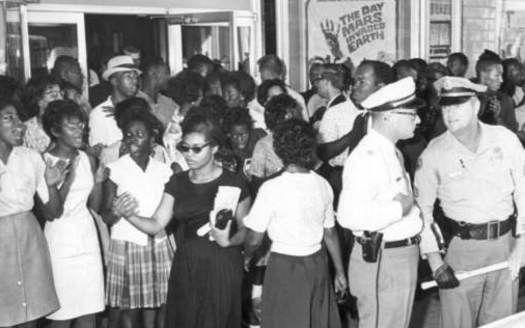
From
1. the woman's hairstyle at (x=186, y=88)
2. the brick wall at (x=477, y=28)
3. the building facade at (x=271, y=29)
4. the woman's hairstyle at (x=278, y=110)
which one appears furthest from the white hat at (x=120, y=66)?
the brick wall at (x=477, y=28)

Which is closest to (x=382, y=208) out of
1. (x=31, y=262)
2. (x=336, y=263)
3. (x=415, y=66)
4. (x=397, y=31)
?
(x=336, y=263)

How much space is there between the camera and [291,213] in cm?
443

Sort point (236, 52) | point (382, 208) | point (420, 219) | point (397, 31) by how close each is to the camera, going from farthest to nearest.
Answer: point (397, 31), point (236, 52), point (420, 219), point (382, 208)

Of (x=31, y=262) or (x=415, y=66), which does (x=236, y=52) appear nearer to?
(x=415, y=66)

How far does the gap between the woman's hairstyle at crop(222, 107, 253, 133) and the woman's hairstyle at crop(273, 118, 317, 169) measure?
135cm

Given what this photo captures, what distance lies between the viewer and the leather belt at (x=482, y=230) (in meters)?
4.63

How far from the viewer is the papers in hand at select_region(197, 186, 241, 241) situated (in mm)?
4543

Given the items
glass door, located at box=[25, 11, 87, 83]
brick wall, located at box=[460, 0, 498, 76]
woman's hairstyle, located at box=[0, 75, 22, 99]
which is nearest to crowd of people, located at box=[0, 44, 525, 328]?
woman's hairstyle, located at box=[0, 75, 22, 99]

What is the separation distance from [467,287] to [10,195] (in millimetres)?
2599

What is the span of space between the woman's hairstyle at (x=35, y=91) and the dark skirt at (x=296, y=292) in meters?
2.24

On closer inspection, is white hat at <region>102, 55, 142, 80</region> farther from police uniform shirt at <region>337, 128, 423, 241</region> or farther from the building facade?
police uniform shirt at <region>337, 128, 423, 241</region>

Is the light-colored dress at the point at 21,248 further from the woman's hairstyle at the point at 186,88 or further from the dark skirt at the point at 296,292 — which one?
the woman's hairstyle at the point at 186,88

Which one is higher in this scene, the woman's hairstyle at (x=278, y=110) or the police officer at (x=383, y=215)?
the woman's hairstyle at (x=278, y=110)

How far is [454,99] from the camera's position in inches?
180
